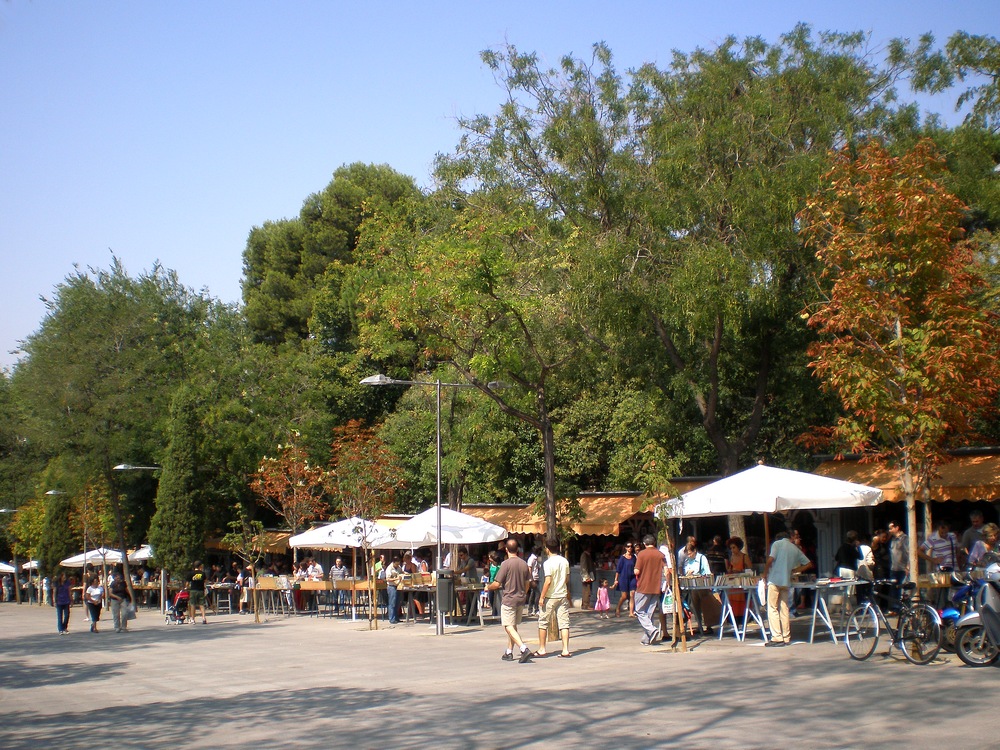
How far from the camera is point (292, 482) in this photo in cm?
3684

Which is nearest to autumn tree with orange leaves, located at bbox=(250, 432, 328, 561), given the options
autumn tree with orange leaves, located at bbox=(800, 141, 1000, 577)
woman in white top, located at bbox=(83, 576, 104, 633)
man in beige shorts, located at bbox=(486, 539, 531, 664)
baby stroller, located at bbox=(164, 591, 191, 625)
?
baby stroller, located at bbox=(164, 591, 191, 625)

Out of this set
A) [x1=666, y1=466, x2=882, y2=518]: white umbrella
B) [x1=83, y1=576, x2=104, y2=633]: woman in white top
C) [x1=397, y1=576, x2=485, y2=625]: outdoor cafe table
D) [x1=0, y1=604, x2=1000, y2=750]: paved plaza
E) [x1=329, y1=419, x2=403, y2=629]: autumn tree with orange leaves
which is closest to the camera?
[x1=0, y1=604, x2=1000, y2=750]: paved plaza

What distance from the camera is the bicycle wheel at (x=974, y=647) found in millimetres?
12422

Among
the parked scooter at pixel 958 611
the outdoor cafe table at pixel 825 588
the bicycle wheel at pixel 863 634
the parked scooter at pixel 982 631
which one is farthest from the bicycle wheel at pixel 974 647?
the outdoor cafe table at pixel 825 588

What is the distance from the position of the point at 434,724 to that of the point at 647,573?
6.80 meters

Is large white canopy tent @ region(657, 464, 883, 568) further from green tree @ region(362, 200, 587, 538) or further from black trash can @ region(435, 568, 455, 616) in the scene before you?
black trash can @ region(435, 568, 455, 616)

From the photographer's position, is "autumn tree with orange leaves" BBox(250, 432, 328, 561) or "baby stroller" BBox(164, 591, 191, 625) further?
"autumn tree with orange leaves" BBox(250, 432, 328, 561)

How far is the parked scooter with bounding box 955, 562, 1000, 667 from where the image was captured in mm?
12008

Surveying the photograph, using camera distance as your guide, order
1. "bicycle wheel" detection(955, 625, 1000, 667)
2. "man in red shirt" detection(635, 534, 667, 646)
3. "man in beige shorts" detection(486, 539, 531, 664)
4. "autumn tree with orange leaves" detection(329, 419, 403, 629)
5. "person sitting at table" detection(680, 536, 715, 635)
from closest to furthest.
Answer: "bicycle wheel" detection(955, 625, 1000, 667) → "man in beige shorts" detection(486, 539, 531, 664) → "man in red shirt" detection(635, 534, 667, 646) → "person sitting at table" detection(680, 536, 715, 635) → "autumn tree with orange leaves" detection(329, 419, 403, 629)

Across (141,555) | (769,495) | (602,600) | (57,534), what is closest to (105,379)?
(141,555)

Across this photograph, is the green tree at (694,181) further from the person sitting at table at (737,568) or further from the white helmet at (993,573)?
Answer: the white helmet at (993,573)

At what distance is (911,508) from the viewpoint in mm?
15945

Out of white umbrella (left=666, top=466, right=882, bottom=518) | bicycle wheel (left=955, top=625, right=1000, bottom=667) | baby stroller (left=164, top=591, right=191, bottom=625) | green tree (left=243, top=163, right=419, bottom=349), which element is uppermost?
green tree (left=243, top=163, right=419, bottom=349)

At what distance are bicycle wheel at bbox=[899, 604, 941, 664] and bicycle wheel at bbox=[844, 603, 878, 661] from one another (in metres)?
0.46
